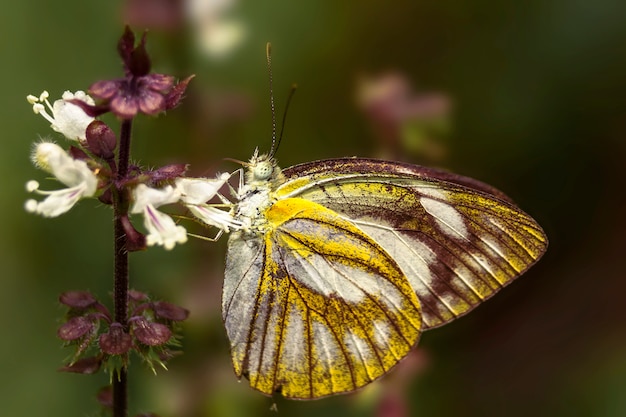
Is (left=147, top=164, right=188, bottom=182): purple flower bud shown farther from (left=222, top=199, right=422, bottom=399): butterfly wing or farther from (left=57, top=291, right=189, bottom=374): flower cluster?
(left=222, top=199, right=422, bottom=399): butterfly wing

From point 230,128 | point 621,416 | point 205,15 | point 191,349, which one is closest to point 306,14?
point 205,15

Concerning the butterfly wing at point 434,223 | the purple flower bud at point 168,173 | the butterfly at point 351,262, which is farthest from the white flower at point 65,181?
the butterfly wing at point 434,223

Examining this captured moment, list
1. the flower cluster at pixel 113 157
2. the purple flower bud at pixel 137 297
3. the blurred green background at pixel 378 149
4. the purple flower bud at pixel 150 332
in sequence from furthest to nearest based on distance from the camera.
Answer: the blurred green background at pixel 378 149, the purple flower bud at pixel 137 297, the purple flower bud at pixel 150 332, the flower cluster at pixel 113 157

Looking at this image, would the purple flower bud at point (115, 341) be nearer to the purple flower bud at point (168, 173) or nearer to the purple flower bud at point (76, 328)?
the purple flower bud at point (76, 328)

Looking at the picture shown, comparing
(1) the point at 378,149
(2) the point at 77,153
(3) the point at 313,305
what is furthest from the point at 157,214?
(1) the point at 378,149

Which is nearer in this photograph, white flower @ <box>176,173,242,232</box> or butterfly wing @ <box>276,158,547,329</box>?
white flower @ <box>176,173,242,232</box>

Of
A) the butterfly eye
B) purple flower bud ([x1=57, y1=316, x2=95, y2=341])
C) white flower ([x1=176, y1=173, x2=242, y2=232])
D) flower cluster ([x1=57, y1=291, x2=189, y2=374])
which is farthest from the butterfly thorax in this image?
purple flower bud ([x1=57, y1=316, x2=95, y2=341])
